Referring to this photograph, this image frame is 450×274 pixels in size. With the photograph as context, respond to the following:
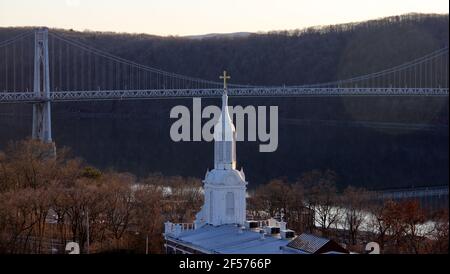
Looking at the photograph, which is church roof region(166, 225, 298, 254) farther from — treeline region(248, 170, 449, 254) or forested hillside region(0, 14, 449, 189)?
forested hillside region(0, 14, 449, 189)

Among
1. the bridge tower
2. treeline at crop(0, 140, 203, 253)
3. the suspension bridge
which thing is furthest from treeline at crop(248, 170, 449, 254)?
the suspension bridge

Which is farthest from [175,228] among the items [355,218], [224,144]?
[355,218]

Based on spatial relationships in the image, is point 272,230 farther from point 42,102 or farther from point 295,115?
point 295,115

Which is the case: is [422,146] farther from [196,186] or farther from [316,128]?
[196,186]

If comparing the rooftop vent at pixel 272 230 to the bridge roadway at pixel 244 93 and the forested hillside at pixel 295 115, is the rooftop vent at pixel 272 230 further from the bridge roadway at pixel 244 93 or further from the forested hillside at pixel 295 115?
the bridge roadway at pixel 244 93

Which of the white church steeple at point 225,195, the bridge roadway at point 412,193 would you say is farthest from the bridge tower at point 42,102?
the white church steeple at point 225,195

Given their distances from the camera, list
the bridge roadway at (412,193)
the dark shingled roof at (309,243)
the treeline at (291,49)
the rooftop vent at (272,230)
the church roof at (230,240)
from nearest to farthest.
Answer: the dark shingled roof at (309,243) → the church roof at (230,240) → the rooftop vent at (272,230) → the bridge roadway at (412,193) → the treeline at (291,49)
